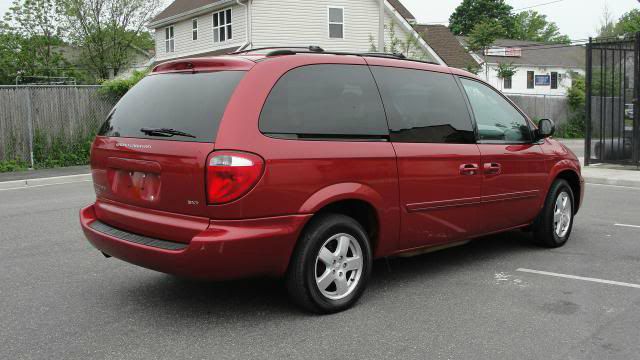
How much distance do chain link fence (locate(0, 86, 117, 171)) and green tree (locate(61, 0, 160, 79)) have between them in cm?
2444

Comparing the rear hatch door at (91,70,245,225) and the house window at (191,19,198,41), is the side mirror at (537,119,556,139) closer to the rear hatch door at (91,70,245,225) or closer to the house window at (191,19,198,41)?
the rear hatch door at (91,70,245,225)

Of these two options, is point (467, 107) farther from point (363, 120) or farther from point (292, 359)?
point (292, 359)

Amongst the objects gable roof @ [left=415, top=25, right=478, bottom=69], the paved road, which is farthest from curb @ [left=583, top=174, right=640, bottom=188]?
gable roof @ [left=415, top=25, right=478, bottom=69]

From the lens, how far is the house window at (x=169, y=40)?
113 ft

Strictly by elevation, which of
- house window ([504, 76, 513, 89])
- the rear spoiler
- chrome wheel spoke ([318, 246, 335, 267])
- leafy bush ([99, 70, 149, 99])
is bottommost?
chrome wheel spoke ([318, 246, 335, 267])

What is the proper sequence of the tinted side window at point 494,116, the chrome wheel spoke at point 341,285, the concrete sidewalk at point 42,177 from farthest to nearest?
the concrete sidewalk at point 42,177 < the tinted side window at point 494,116 < the chrome wheel spoke at point 341,285

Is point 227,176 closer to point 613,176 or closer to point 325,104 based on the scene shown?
point 325,104

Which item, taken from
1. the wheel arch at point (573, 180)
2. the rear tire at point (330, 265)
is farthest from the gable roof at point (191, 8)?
the rear tire at point (330, 265)

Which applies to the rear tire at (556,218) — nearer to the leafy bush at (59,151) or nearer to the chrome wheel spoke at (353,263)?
the chrome wheel spoke at (353,263)

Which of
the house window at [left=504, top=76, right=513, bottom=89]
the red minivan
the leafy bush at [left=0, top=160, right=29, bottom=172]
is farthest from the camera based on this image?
the house window at [left=504, top=76, right=513, bottom=89]

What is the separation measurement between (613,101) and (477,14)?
208 ft

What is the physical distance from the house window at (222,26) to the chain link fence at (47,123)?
12494mm

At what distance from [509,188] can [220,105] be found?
115 inches

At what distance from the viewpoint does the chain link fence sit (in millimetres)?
15539
